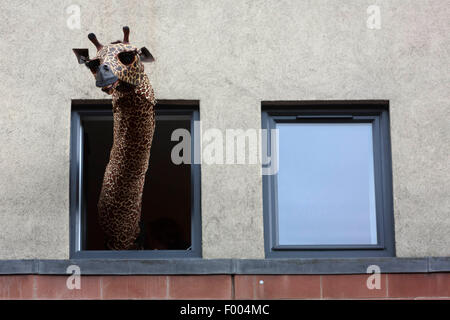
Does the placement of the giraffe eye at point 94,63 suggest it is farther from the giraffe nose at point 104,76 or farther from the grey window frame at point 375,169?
the grey window frame at point 375,169

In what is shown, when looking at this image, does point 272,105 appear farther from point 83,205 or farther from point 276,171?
point 83,205

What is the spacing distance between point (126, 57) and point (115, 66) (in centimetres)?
19

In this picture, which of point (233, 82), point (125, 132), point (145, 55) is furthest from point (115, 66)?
point (233, 82)

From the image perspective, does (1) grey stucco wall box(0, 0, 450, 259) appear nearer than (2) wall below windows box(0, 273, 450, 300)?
No

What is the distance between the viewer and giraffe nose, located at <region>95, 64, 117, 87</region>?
559cm

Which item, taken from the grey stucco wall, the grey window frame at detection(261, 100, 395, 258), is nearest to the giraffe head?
the grey stucco wall

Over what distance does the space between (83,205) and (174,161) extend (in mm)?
944

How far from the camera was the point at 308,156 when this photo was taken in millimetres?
7234

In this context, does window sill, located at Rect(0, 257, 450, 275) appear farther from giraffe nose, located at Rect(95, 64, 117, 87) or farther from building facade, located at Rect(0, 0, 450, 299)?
giraffe nose, located at Rect(95, 64, 117, 87)

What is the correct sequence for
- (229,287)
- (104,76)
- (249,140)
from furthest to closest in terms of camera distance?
(249,140) < (229,287) < (104,76)

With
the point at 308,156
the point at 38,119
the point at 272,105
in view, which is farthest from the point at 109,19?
the point at 308,156

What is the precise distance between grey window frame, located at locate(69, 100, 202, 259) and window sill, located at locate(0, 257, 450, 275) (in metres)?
0.19

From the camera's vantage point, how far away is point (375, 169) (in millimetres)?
7168

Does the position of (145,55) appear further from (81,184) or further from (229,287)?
(229,287)
